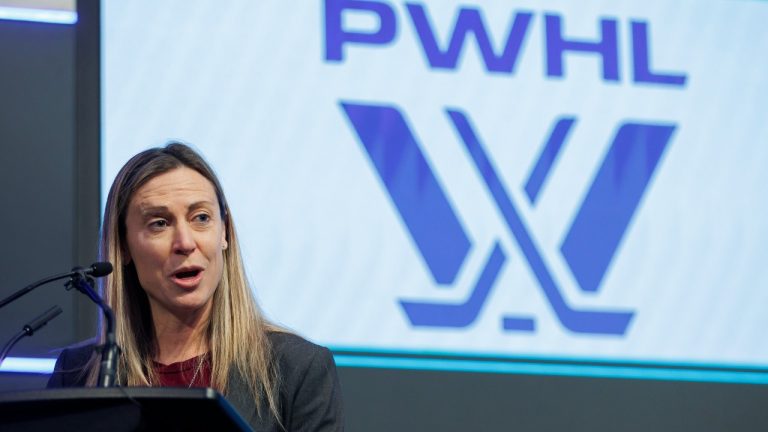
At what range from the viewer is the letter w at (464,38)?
380 centimetres

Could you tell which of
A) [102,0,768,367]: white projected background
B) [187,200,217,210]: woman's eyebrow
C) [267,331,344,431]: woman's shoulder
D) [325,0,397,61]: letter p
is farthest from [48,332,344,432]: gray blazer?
[325,0,397,61]: letter p

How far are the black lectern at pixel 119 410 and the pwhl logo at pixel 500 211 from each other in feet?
6.20

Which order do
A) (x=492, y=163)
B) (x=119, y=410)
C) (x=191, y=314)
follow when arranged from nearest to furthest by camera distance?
(x=119, y=410), (x=191, y=314), (x=492, y=163)

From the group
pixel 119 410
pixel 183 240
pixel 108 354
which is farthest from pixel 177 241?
pixel 119 410

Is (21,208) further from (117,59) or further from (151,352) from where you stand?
(151,352)

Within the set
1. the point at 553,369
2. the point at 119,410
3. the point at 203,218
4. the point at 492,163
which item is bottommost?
the point at 553,369

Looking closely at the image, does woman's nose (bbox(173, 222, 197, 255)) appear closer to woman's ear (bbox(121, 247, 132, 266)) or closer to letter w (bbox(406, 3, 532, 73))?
woman's ear (bbox(121, 247, 132, 266))

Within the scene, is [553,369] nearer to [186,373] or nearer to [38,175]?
[186,373]

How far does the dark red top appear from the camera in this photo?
258cm

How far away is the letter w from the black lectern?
7.31ft

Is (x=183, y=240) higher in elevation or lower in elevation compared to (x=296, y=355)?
higher

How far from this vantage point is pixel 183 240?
2.55 metres

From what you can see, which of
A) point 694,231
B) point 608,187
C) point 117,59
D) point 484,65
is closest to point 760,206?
point 694,231

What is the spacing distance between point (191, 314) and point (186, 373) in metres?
0.13
